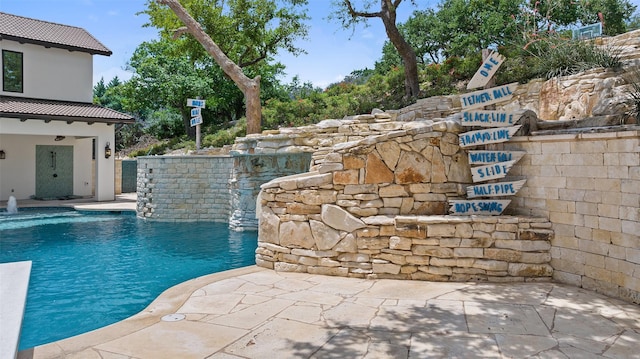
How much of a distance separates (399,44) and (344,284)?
1105 cm

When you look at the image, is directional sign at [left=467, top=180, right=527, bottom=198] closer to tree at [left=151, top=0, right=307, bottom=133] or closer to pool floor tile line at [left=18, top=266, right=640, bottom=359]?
pool floor tile line at [left=18, top=266, right=640, bottom=359]

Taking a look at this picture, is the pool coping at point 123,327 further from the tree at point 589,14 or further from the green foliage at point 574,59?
the tree at point 589,14

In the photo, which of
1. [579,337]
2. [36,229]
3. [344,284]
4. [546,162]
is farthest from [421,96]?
[36,229]

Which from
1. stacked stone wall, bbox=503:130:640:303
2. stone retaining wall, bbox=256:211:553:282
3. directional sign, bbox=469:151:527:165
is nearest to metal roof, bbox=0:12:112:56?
stone retaining wall, bbox=256:211:553:282

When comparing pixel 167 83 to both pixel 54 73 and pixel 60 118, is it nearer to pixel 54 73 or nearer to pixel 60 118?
pixel 54 73

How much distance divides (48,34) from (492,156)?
18.3 metres

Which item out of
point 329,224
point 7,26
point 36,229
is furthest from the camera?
point 7,26

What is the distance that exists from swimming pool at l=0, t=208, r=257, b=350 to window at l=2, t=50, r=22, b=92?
552cm

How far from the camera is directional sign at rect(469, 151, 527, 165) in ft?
17.7

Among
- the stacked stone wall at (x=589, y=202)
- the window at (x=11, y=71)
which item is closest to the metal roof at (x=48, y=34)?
the window at (x=11, y=71)

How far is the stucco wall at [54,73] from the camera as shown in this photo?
16062 millimetres

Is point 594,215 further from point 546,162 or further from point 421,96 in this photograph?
point 421,96

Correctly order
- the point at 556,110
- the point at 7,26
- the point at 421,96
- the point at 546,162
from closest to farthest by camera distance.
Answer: the point at 546,162
the point at 556,110
the point at 421,96
the point at 7,26

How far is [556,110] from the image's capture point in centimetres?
914
